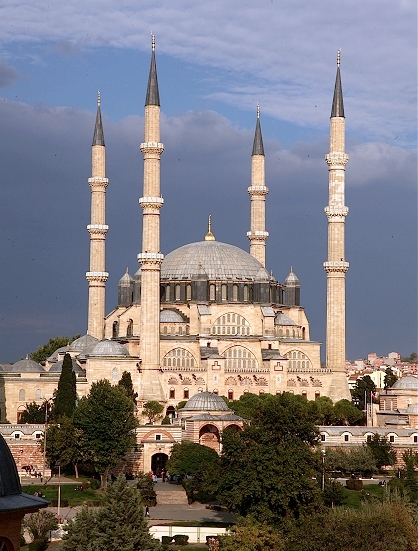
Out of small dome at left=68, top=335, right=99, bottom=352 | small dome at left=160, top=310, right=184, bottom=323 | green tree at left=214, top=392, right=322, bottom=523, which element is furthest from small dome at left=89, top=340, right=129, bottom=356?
green tree at left=214, top=392, right=322, bottom=523

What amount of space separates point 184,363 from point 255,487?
71.8 feet

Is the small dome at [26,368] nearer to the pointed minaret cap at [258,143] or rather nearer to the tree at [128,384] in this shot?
the tree at [128,384]

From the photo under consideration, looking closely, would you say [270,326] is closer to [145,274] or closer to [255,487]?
[145,274]

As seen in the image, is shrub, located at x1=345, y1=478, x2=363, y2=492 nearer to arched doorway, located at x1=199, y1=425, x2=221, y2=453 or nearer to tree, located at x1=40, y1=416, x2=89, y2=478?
arched doorway, located at x1=199, y1=425, x2=221, y2=453

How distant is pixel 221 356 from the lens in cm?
4919

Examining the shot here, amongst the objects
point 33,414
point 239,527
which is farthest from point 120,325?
point 239,527

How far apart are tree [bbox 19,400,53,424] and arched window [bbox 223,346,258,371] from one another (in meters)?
9.18

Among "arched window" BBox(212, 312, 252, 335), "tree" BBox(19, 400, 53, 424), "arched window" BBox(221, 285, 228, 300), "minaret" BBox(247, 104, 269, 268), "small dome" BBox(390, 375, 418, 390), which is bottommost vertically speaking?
"tree" BBox(19, 400, 53, 424)

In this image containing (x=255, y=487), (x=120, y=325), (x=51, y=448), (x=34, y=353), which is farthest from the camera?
(x=34, y=353)

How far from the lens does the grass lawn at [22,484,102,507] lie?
104 feet

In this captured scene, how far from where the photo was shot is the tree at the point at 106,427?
35.6 meters

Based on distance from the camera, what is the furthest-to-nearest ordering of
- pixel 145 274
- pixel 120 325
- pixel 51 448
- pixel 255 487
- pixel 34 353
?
pixel 34 353
pixel 120 325
pixel 145 274
pixel 51 448
pixel 255 487

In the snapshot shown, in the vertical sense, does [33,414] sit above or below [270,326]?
below

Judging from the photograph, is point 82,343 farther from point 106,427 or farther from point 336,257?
point 106,427
